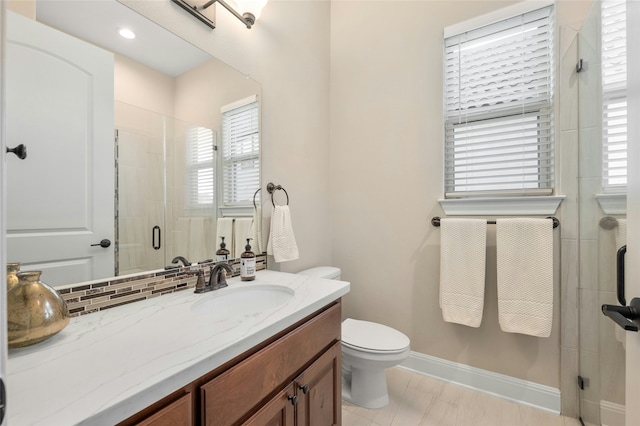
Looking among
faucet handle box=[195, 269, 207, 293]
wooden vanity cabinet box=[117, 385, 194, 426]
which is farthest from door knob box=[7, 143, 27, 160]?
wooden vanity cabinet box=[117, 385, 194, 426]

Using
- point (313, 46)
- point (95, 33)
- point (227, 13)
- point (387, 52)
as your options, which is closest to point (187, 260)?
point (95, 33)

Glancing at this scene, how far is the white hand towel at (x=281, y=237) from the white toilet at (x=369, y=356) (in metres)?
0.30

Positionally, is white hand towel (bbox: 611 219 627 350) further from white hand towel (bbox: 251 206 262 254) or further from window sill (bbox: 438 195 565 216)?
white hand towel (bbox: 251 206 262 254)

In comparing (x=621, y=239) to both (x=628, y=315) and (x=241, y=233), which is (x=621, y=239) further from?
(x=241, y=233)

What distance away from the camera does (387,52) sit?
2066 millimetres

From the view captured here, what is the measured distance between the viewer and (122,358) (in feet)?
2.09

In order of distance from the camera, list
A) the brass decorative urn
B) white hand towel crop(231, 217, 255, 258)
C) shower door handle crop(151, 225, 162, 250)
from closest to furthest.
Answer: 1. the brass decorative urn
2. shower door handle crop(151, 225, 162, 250)
3. white hand towel crop(231, 217, 255, 258)

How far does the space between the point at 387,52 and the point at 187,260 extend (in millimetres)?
1949

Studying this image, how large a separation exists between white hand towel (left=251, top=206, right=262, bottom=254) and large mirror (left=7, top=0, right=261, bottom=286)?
25 centimetres

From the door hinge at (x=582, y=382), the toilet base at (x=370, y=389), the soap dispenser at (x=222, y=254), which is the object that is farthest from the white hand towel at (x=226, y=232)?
the door hinge at (x=582, y=382)

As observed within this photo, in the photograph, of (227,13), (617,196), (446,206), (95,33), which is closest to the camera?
(95,33)

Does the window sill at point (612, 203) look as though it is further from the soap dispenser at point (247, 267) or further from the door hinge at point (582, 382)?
the soap dispenser at point (247, 267)

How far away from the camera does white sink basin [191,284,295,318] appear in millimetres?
1149

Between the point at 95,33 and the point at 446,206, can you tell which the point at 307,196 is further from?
the point at 95,33
